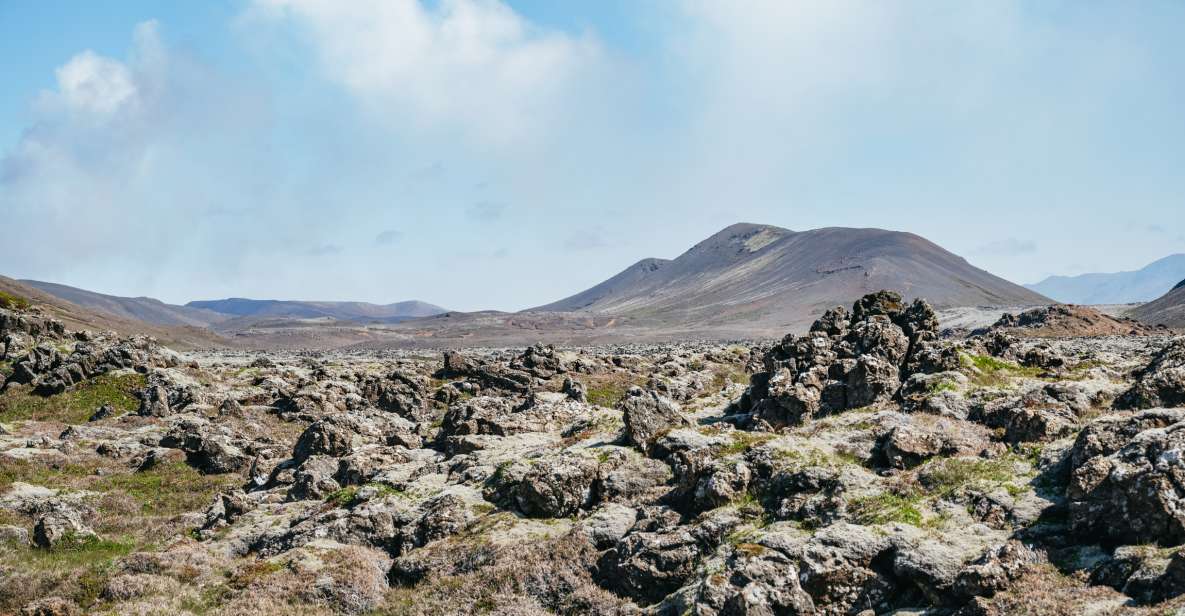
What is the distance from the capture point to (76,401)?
57.7m

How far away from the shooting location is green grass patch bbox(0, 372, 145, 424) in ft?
179

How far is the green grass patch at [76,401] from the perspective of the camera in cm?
5459

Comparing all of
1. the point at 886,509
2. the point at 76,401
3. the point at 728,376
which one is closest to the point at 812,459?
the point at 886,509

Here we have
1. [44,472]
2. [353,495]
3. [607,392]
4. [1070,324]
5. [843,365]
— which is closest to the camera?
[353,495]

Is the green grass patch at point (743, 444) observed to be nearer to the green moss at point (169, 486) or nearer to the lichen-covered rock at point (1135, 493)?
the lichen-covered rock at point (1135, 493)

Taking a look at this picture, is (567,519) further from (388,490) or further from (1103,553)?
(1103,553)

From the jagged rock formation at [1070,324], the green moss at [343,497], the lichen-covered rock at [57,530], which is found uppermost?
the jagged rock formation at [1070,324]

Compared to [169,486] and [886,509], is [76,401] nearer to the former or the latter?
[169,486]

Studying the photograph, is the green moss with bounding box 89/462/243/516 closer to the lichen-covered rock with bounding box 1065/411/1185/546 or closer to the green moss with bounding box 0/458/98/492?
the green moss with bounding box 0/458/98/492

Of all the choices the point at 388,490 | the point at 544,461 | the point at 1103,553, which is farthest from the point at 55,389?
the point at 1103,553

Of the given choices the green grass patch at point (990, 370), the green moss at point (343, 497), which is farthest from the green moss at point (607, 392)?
the green moss at point (343, 497)

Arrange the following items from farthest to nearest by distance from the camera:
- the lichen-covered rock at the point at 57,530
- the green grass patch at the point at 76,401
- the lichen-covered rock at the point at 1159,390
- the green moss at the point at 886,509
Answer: the green grass patch at the point at 76,401 → the lichen-covered rock at the point at 57,530 → the lichen-covered rock at the point at 1159,390 → the green moss at the point at 886,509

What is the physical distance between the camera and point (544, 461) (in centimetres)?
2900

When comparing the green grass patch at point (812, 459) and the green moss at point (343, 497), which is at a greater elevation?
the green grass patch at point (812, 459)
